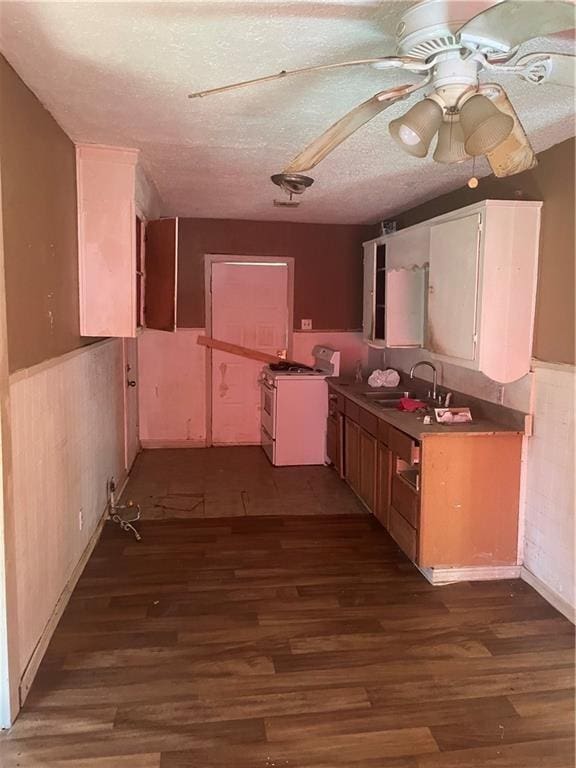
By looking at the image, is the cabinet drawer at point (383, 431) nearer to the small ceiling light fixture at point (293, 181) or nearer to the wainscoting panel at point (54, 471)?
the small ceiling light fixture at point (293, 181)

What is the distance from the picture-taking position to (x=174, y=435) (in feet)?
20.0

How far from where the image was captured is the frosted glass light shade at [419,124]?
1.71m

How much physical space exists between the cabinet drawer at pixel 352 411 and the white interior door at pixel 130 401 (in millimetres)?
1855

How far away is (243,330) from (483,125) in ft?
14.9

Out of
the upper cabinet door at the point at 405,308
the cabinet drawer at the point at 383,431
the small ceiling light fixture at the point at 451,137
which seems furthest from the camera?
A: the upper cabinet door at the point at 405,308

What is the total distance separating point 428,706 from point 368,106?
216cm

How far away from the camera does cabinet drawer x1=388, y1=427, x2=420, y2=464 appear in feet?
11.0

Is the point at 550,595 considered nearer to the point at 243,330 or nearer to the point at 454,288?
the point at 454,288

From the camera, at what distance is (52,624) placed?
106 inches

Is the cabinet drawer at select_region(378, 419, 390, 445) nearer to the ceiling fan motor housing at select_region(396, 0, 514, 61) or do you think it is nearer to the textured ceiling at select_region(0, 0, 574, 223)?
the textured ceiling at select_region(0, 0, 574, 223)

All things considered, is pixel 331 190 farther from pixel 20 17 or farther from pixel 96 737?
pixel 96 737

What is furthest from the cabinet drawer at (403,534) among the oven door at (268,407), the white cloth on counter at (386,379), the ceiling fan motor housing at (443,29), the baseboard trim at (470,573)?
the ceiling fan motor housing at (443,29)

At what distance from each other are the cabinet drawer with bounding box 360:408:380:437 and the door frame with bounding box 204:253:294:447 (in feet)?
6.18

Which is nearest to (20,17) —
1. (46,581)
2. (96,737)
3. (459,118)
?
(459,118)
